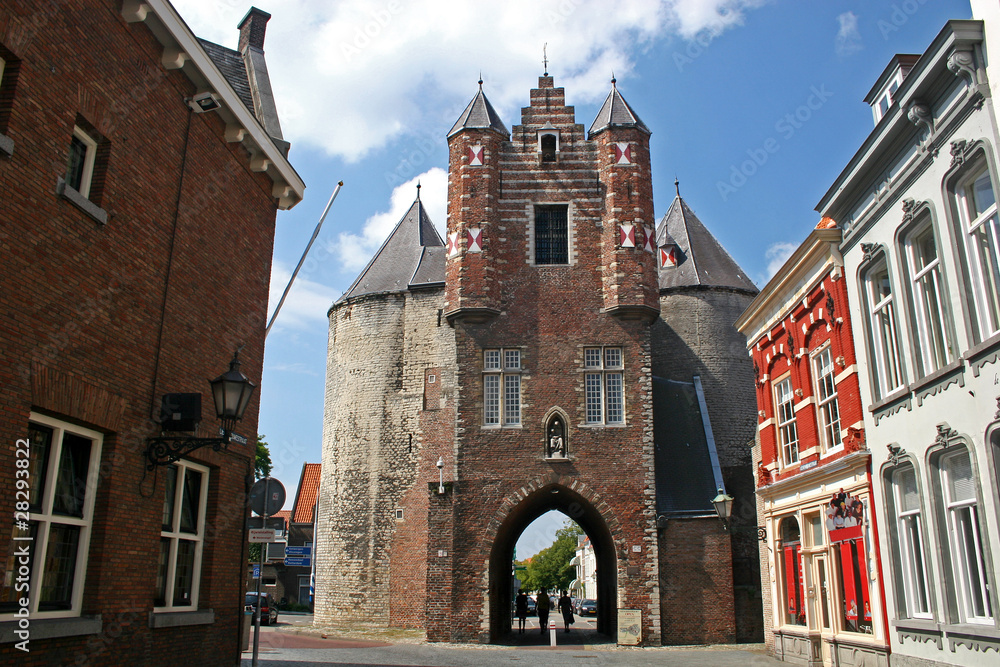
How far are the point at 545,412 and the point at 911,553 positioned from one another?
12590 mm

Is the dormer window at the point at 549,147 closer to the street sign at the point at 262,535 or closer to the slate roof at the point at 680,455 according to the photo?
the slate roof at the point at 680,455

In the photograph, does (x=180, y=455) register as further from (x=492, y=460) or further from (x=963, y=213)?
(x=492, y=460)

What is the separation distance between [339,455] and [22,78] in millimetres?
25114

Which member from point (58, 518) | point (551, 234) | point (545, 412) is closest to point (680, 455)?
point (545, 412)

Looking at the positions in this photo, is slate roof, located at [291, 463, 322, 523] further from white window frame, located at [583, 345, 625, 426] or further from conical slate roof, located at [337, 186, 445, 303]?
white window frame, located at [583, 345, 625, 426]

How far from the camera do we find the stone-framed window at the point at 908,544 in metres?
11.0

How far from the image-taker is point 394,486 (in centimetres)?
2947

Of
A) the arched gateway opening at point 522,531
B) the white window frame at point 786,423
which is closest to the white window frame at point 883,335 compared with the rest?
the white window frame at point 786,423

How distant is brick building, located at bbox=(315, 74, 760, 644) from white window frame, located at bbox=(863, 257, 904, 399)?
10.9 m

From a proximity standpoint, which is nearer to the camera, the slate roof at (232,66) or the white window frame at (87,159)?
the white window frame at (87,159)

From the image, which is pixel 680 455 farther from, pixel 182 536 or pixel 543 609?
pixel 182 536

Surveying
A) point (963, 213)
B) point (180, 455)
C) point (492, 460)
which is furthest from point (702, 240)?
point (180, 455)

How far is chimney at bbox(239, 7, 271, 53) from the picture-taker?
46.8 ft

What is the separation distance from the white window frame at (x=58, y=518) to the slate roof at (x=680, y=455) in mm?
17096
